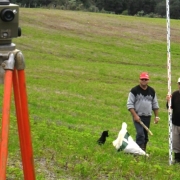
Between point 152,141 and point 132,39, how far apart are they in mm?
36812

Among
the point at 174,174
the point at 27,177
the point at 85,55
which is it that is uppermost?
the point at 27,177

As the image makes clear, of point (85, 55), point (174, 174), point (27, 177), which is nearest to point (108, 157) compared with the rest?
point (174, 174)

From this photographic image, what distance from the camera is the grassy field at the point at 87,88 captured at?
8519mm

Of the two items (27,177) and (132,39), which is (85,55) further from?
(27,177)

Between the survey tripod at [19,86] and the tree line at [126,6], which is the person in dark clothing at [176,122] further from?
the tree line at [126,6]

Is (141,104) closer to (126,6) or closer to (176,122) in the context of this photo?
(176,122)

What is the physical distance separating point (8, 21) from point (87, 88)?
22.5 m

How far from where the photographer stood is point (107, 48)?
46406 millimetres

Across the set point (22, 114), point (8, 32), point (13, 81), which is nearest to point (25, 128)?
point (22, 114)

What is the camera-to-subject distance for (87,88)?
27.3 meters

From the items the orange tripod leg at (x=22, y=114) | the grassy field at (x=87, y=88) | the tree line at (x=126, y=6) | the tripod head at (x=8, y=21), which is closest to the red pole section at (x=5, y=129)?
the orange tripod leg at (x=22, y=114)

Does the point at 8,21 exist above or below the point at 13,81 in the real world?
above

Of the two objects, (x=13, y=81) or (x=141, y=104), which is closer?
(x=13, y=81)

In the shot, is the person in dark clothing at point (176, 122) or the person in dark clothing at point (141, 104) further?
the person in dark clothing at point (141, 104)
